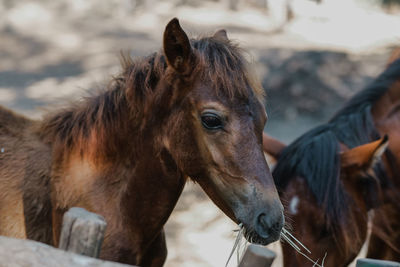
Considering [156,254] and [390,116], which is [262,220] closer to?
[156,254]

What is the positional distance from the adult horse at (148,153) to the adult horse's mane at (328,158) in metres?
0.89

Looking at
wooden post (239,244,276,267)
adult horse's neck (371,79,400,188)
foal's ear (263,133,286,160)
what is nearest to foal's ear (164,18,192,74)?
wooden post (239,244,276,267)

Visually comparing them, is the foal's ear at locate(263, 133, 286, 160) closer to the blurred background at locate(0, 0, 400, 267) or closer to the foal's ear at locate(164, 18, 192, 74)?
the foal's ear at locate(164, 18, 192, 74)

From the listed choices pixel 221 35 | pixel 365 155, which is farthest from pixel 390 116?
pixel 221 35

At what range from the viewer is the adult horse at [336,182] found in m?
2.66

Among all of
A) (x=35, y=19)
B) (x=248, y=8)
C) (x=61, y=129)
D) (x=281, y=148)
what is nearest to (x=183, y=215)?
(x=281, y=148)

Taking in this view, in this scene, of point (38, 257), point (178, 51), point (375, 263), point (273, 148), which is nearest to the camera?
point (38, 257)

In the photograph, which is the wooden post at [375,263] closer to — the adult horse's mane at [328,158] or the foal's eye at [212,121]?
the foal's eye at [212,121]

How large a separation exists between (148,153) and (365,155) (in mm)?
1365

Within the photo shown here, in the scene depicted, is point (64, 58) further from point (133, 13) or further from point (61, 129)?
point (61, 129)

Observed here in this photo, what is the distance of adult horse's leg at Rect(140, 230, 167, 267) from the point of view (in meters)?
2.36

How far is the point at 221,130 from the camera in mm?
1891

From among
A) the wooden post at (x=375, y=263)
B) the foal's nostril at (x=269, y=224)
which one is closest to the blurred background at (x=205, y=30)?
the foal's nostril at (x=269, y=224)

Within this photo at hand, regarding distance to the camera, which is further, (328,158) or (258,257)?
(328,158)
